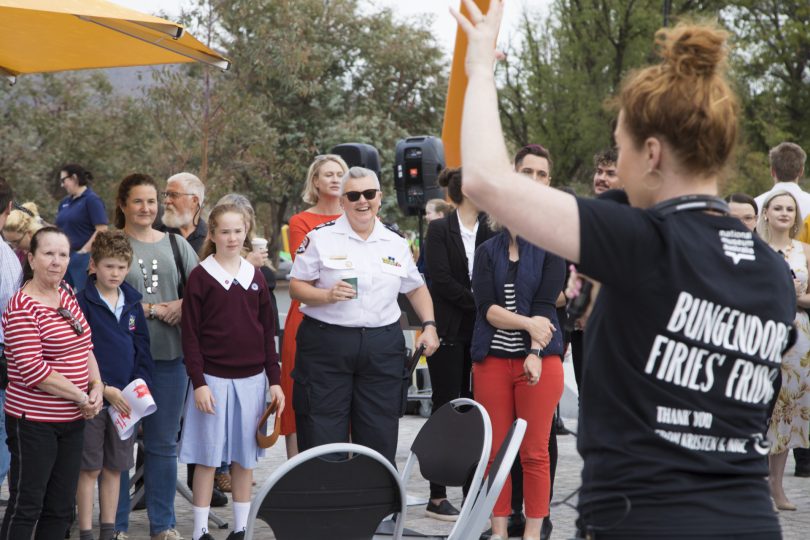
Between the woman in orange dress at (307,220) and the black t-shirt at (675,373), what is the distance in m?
4.98

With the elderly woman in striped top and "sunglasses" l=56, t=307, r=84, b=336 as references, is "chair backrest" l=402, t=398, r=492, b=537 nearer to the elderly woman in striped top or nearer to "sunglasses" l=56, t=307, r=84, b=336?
the elderly woman in striped top

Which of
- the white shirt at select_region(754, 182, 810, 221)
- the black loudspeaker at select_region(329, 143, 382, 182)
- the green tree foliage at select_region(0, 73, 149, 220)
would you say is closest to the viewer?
the white shirt at select_region(754, 182, 810, 221)

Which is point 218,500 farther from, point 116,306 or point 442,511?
point 116,306

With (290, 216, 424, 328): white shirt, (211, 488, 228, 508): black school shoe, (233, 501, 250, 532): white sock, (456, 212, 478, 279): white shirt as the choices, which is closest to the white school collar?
(290, 216, 424, 328): white shirt

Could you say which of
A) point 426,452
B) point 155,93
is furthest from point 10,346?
point 155,93

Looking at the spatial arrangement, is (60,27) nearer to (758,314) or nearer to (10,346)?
(10,346)

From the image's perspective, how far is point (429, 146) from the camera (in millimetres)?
15078

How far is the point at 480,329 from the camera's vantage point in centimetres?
608

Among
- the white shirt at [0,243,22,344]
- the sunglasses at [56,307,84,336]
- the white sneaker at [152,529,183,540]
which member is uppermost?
the white shirt at [0,243,22,344]

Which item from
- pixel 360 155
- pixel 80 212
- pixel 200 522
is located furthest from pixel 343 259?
pixel 80 212

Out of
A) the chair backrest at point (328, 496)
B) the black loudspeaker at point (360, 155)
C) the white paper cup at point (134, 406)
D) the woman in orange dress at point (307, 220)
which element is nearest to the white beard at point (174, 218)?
the woman in orange dress at point (307, 220)

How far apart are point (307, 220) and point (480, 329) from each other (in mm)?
1565

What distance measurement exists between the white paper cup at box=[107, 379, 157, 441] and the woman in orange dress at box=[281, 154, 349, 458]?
4.66ft

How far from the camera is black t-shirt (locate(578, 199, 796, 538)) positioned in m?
1.98
